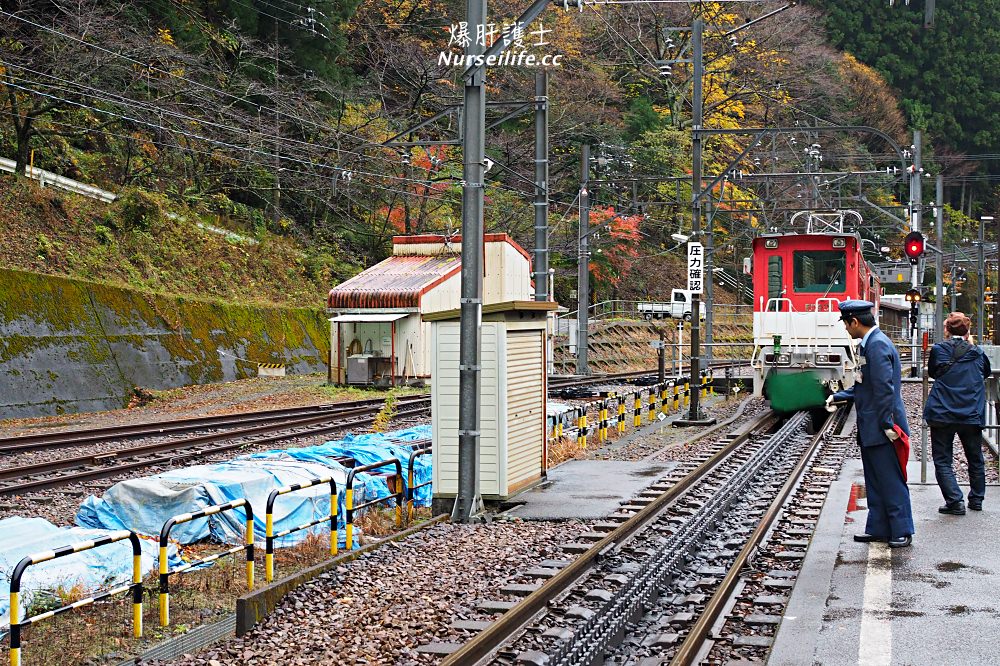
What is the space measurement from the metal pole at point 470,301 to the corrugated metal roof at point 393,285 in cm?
2063

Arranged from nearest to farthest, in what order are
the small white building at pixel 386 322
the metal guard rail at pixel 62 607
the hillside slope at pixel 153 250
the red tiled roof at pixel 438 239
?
1. the metal guard rail at pixel 62 607
2. the hillside slope at pixel 153 250
3. the small white building at pixel 386 322
4. the red tiled roof at pixel 438 239

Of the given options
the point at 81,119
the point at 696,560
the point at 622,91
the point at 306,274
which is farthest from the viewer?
the point at 622,91

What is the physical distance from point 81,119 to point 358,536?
96.2 feet

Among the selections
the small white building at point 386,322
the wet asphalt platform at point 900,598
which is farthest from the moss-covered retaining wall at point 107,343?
the wet asphalt platform at point 900,598

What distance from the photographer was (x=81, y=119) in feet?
119

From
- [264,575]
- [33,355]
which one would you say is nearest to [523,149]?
[33,355]

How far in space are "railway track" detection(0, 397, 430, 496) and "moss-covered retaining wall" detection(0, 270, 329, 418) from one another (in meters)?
5.96

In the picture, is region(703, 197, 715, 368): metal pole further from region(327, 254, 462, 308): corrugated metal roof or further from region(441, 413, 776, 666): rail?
region(441, 413, 776, 666): rail

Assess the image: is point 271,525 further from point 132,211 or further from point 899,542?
point 132,211

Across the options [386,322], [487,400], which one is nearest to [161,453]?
[487,400]

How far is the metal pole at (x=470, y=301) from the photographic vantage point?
11.6m

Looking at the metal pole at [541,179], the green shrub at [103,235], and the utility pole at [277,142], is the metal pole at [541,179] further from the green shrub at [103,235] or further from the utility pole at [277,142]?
the utility pole at [277,142]

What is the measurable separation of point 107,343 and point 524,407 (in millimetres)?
17907

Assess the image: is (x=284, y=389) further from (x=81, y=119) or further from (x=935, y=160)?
(x=935, y=160)
